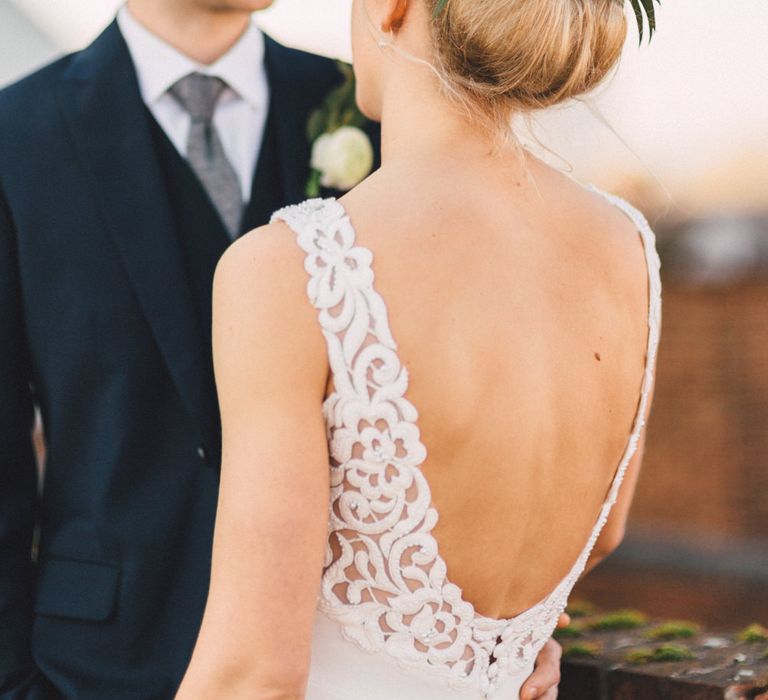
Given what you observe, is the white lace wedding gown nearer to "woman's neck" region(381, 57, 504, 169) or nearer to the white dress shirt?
"woman's neck" region(381, 57, 504, 169)

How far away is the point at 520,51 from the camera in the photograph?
1.29 metres

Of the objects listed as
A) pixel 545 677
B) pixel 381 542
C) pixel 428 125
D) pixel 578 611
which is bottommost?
pixel 578 611

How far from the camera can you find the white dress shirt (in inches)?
86.6

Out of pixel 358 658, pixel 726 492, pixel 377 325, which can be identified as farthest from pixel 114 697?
pixel 726 492

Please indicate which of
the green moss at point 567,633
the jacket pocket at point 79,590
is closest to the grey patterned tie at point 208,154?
the jacket pocket at point 79,590

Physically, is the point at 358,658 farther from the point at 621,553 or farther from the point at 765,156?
the point at 765,156

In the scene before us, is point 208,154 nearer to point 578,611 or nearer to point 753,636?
point 578,611

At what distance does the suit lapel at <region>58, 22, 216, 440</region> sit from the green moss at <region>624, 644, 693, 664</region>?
2.99 feet

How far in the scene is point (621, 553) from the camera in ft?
22.3

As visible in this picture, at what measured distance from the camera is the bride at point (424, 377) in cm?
123

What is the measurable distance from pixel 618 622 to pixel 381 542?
104cm

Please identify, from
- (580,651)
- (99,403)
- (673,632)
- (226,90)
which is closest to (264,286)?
(99,403)

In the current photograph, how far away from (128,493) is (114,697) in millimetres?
387

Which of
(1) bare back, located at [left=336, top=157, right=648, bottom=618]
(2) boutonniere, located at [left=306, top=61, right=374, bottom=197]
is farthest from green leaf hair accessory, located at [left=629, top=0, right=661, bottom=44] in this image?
(2) boutonniere, located at [left=306, top=61, right=374, bottom=197]
